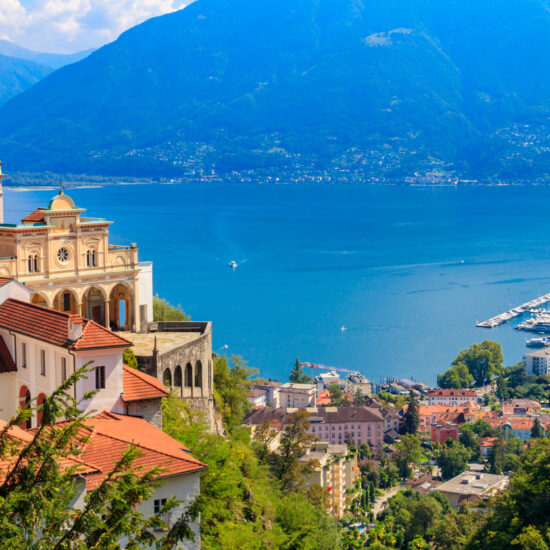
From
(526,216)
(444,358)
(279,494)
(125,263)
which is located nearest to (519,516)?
(279,494)

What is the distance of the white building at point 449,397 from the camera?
235ft

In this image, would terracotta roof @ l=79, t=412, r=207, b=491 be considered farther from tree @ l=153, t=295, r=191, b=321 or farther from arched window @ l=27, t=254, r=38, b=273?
tree @ l=153, t=295, r=191, b=321

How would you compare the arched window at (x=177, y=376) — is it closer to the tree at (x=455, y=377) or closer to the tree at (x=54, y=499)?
the tree at (x=54, y=499)

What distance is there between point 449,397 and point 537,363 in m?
12.0

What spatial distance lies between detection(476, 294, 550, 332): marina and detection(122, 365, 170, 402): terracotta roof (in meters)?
75.8

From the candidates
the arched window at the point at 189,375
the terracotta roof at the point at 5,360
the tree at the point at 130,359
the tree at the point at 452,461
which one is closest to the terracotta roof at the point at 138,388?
the terracotta roof at the point at 5,360

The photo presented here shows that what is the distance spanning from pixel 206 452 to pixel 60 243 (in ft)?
40.7

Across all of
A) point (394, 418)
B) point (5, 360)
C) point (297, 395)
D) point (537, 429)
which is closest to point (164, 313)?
point (5, 360)

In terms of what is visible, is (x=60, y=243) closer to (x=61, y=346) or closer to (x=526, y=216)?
(x=61, y=346)

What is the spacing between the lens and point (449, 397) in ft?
238

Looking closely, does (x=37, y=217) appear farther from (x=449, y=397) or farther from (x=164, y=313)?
(x=449, y=397)

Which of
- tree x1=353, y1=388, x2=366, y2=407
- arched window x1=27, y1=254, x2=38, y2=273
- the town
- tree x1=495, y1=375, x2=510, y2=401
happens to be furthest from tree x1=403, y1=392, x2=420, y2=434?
arched window x1=27, y1=254, x2=38, y2=273

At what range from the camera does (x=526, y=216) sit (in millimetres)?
182125

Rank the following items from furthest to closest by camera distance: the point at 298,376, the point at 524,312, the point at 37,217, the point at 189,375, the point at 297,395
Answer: the point at 524,312 < the point at 298,376 < the point at 297,395 < the point at 37,217 < the point at 189,375
